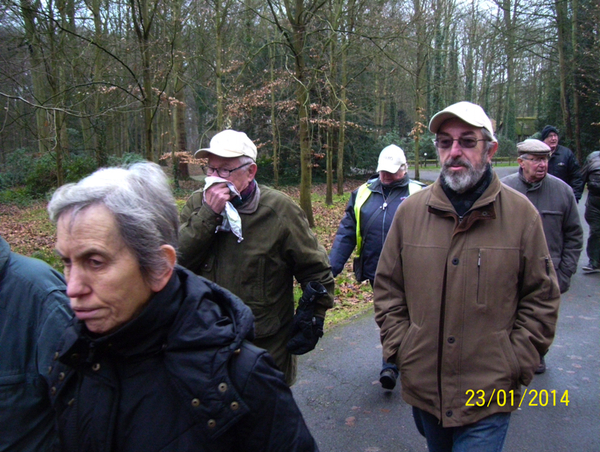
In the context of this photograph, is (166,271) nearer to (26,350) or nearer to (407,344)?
(26,350)

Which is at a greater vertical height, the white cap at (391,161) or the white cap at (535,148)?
the white cap at (535,148)

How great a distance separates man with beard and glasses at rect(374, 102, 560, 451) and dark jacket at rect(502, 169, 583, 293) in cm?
227

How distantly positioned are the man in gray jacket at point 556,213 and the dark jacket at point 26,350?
157 inches

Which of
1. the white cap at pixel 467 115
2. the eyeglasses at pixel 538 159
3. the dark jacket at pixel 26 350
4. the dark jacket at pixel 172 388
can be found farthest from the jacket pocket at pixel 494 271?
the eyeglasses at pixel 538 159

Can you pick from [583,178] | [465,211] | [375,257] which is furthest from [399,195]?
[583,178]

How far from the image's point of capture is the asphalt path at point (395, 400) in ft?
12.5

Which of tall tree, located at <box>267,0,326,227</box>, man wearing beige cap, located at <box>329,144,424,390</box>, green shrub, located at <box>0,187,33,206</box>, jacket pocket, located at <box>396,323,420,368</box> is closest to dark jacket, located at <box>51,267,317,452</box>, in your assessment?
jacket pocket, located at <box>396,323,420,368</box>

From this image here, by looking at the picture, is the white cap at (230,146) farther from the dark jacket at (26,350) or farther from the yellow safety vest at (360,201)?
the yellow safety vest at (360,201)

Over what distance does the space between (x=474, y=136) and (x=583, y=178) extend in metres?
6.49

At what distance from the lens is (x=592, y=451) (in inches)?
141

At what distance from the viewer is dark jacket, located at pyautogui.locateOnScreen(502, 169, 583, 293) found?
4.37 meters

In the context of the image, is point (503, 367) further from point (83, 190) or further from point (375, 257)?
point (375, 257)

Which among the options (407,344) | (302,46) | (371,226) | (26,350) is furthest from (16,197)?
(407,344)

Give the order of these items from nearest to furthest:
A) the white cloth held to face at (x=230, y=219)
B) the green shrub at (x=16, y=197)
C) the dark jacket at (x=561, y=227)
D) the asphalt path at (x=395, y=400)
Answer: the white cloth held to face at (x=230, y=219)
the asphalt path at (x=395, y=400)
the dark jacket at (x=561, y=227)
the green shrub at (x=16, y=197)
